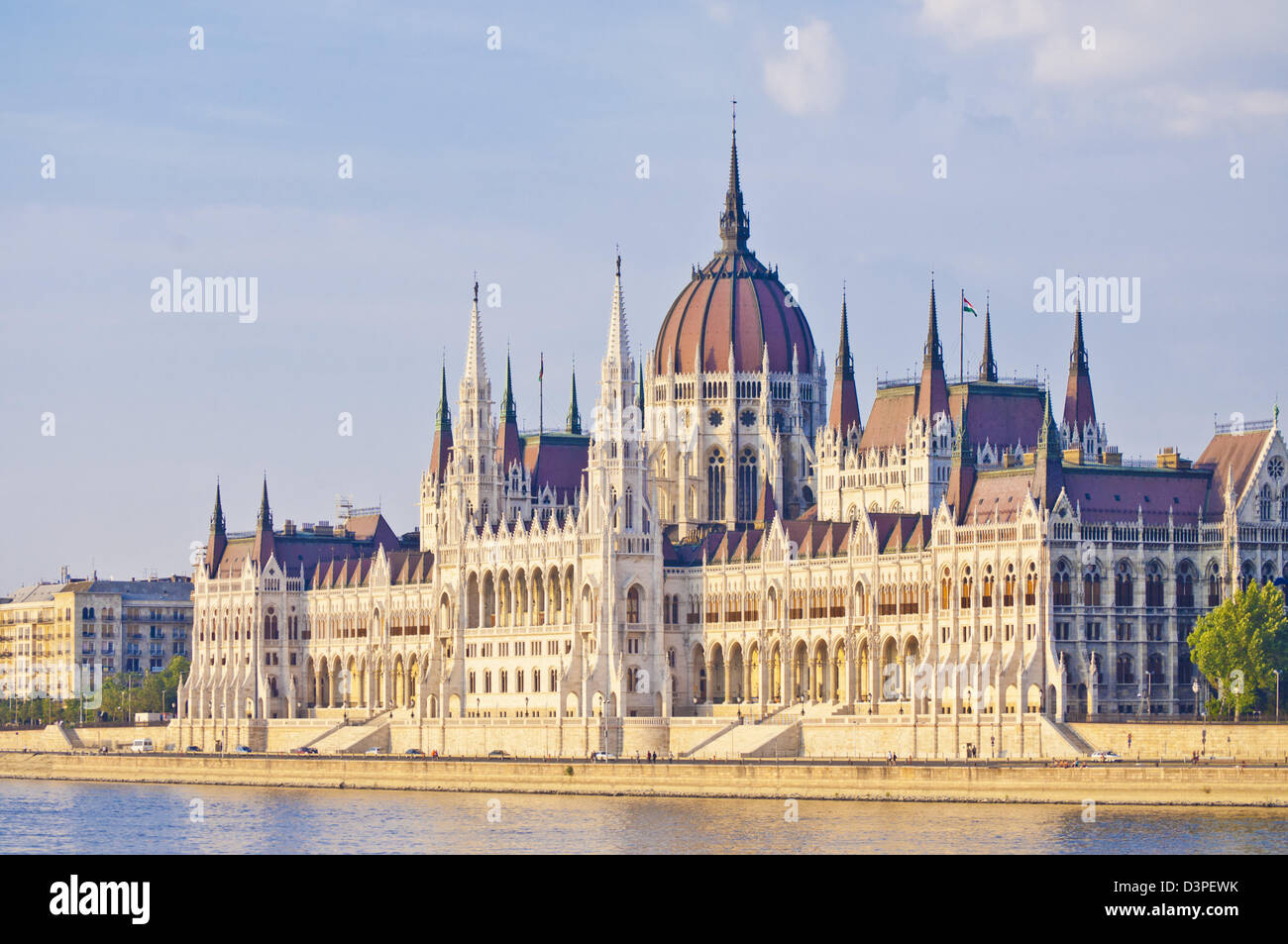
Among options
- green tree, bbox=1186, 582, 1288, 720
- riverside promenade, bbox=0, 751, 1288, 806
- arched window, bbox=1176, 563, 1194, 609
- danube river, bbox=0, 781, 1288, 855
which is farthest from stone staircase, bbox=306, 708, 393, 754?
green tree, bbox=1186, 582, 1288, 720

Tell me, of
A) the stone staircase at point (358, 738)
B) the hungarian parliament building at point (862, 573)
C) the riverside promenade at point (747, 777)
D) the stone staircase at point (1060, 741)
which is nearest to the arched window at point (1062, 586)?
the hungarian parliament building at point (862, 573)

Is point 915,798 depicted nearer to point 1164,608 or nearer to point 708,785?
point 708,785

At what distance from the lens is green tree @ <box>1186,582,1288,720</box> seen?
138500 millimetres

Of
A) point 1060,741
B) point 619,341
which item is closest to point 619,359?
point 619,341

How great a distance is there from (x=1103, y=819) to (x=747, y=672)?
55.8 metres

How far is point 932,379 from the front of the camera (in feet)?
586

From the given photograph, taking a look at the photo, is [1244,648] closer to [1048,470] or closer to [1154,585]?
[1154,585]

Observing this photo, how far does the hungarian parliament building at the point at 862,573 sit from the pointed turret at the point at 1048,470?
0.50 ft

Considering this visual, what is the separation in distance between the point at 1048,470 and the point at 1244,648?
1470 cm

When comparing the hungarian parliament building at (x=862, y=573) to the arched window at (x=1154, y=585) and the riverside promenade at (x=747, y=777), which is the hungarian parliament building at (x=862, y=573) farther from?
the riverside promenade at (x=747, y=777)

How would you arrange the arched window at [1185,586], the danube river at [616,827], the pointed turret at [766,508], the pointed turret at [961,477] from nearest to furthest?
1. the danube river at [616,827]
2. the arched window at [1185,586]
3. the pointed turret at [961,477]
4. the pointed turret at [766,508]

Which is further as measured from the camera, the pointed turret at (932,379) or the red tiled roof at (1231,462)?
the pointed turret at (932,379)

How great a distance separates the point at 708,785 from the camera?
142000 millimetres

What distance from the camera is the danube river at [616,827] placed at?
109250 millimetres
